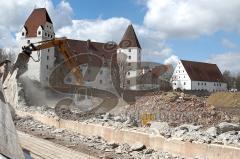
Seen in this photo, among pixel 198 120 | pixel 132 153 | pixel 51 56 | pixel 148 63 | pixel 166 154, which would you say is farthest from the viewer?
pixel 148 63

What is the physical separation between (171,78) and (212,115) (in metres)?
48.3

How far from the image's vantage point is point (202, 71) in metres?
78.8

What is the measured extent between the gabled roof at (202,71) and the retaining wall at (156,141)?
190 feet

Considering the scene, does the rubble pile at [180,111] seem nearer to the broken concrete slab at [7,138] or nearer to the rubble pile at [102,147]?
the rubble pile at [102,147]

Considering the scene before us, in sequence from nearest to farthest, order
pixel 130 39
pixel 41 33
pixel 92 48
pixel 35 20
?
pixel 41 33, pixel 35 20, pixel 92 48, pixel 130 39

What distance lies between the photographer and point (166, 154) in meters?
11.8

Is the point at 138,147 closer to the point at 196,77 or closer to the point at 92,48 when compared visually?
the point at 92,48

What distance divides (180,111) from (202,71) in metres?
48.9

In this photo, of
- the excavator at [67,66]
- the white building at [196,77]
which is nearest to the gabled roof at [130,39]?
the white building at [196,77]

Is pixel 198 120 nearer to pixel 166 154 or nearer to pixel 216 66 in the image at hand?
pixel 166 154

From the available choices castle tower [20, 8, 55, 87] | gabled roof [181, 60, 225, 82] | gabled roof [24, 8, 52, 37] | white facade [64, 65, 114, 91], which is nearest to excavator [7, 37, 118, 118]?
castle tower [20, 8, 55, 87]

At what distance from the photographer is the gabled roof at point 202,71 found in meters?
75.9

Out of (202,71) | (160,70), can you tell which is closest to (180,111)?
(160,70)

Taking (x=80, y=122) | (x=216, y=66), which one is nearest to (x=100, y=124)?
(x=80, y=122)
